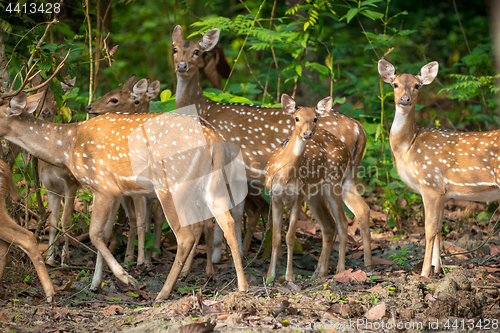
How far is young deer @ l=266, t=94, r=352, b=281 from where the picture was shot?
629cm

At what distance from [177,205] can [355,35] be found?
467 inches

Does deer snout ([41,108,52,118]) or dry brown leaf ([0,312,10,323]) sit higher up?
deer snout ([41,108,52,118])

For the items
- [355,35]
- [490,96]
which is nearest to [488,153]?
[490,96]

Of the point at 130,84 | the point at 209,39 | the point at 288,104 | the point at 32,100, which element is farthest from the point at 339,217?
the point at 32,100

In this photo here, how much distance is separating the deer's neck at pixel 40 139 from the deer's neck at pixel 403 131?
3.68 meters

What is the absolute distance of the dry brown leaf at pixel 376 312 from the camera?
4633 millimetres

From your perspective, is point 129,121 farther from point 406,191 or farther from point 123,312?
point 406,191

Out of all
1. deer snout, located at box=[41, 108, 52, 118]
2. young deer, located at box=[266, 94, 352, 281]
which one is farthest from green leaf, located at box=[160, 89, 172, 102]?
young deer, located at box=[266, 94, 352, 281]

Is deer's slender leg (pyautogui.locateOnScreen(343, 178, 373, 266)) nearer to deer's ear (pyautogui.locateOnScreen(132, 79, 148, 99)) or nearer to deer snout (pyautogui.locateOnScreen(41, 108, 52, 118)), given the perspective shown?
deer's ear (pyautogui.locateOnScreen(132, 79, 148, 99))

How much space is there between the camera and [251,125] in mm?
7371

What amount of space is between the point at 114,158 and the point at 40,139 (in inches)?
35.8

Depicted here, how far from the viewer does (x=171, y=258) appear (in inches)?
287

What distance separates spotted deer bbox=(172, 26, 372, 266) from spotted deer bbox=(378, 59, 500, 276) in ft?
2.61

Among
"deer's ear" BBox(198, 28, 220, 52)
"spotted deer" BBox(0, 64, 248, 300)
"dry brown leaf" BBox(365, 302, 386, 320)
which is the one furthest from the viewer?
"deer's ear" BBox(198, 28, 220, 52)
